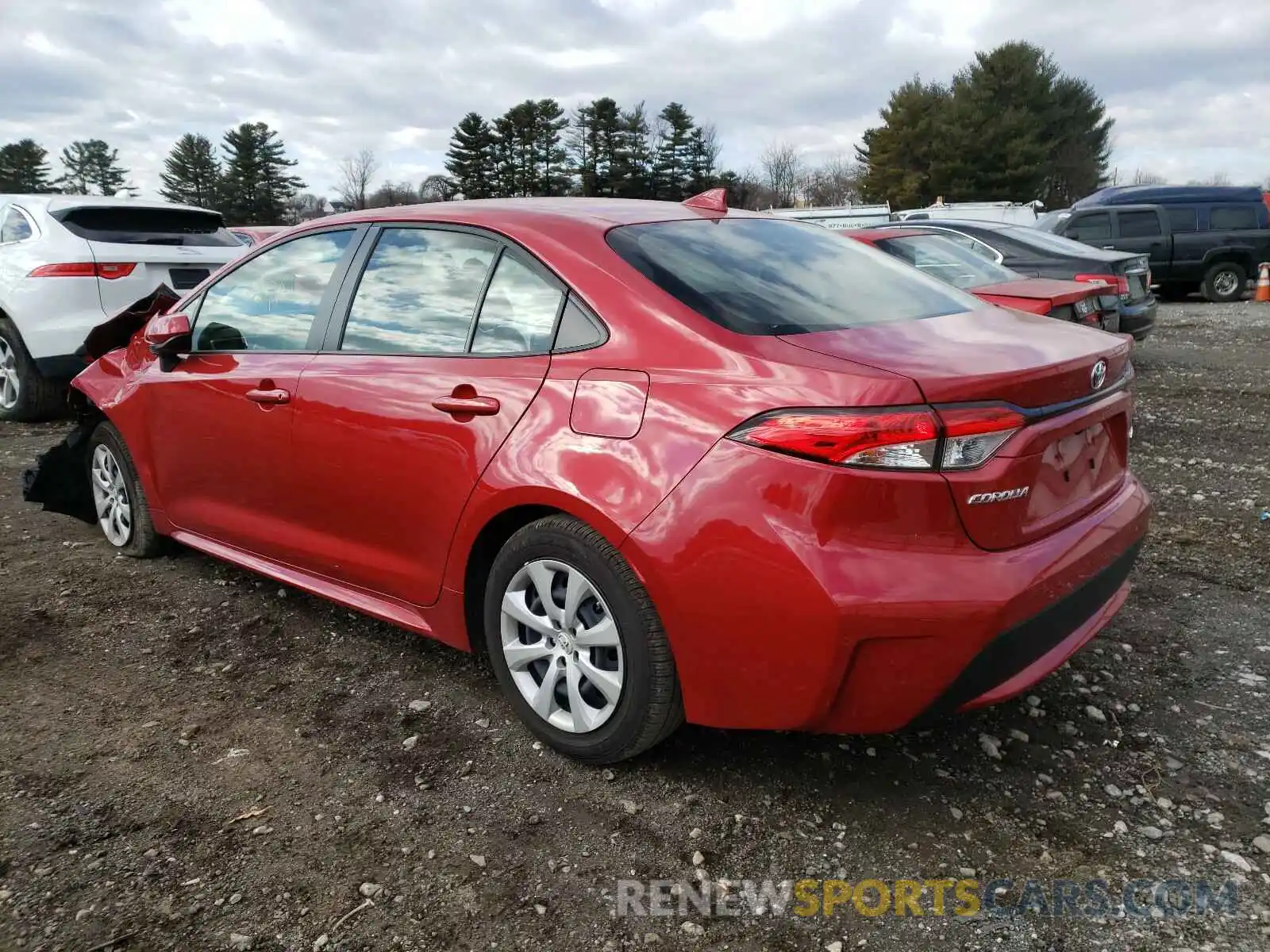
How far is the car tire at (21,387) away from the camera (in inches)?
294

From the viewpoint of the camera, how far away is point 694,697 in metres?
2.45

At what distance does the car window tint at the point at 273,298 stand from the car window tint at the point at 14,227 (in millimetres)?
4584

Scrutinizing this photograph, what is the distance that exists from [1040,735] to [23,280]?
295 inches

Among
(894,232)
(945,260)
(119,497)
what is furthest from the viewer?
(894,232)

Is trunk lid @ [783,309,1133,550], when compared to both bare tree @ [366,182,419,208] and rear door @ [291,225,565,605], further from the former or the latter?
bare tree @ [366,182,419,208]

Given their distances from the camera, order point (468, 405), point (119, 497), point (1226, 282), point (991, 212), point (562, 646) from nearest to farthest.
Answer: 1. point (562, 646)
2. point (468, 405)
3. point (119, 497)
4. point (1226, 282)
5. point (991, 212)

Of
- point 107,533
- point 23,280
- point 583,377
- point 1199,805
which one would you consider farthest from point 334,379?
point 23,280

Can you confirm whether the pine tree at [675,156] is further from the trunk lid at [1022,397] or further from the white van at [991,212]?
the trunk lid at [1022,397]

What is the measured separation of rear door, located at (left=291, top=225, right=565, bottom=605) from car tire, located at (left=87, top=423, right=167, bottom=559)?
1428mm

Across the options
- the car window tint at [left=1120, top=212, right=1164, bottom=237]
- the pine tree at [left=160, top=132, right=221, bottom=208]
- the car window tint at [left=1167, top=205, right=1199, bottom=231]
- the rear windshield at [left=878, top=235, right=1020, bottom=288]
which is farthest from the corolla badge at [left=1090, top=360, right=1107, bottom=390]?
the pine tree at [left=160, top=132, right=221, bottom=208]

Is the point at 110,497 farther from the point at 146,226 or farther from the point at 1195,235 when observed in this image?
the point at 1195,235

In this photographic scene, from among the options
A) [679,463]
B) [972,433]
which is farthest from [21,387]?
[972,433]

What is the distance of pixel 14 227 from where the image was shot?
24.5 feet

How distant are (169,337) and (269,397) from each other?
2.69 ft
